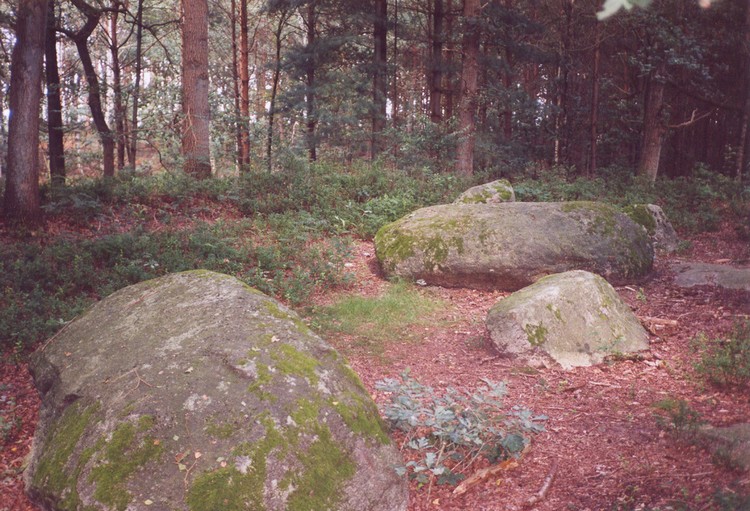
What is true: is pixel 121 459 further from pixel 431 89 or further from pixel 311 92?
pixel 431 89

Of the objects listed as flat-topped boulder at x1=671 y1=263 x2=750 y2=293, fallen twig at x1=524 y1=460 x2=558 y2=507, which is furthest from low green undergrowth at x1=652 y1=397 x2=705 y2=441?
flat-topped boulder at x1=671 y1=263 x2=750 y2=293

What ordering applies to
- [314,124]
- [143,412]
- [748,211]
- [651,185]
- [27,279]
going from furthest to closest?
[314,124], [651,185], [748,211], [27,279], [143,412]

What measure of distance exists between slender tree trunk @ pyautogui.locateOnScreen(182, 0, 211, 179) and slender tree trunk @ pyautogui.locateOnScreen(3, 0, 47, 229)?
145 inches

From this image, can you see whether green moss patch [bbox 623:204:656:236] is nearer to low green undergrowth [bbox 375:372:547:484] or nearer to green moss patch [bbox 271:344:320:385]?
low green undergrowth [bbox 375:372:547:484]

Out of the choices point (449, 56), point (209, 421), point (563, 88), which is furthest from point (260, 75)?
point (209, 421)

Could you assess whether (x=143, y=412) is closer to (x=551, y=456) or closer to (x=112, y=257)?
(x=551, y=456)

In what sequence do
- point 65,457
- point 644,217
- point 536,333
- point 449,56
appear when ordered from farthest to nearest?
1. point 449,56
2. point 644,217
3. point 536,333
4. point 65,457

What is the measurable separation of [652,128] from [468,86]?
6.19 m

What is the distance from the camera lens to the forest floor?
342 cm

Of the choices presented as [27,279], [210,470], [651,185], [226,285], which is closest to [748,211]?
[651,185]

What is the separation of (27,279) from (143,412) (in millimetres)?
5162

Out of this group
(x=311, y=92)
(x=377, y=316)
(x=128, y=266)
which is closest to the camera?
(x=377, y=316)

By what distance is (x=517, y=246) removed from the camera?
8203 millimetres

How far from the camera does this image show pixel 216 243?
8742 millimetres
